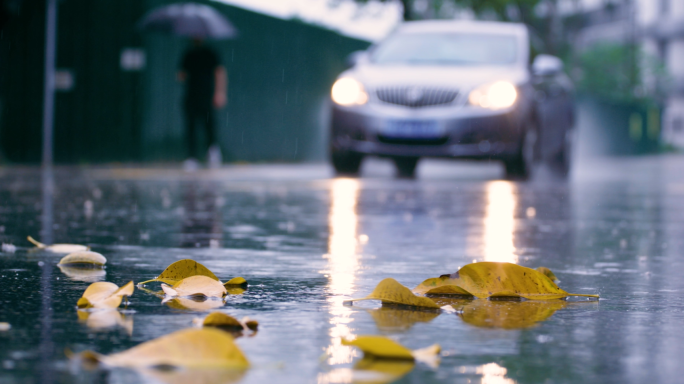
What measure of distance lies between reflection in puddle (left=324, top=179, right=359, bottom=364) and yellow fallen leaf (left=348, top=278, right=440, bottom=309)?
0.11m

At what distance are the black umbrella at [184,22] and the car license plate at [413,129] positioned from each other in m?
4.23

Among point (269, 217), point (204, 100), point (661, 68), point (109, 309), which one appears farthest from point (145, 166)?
point (661, 68)

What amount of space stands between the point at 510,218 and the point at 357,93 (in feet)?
15.9

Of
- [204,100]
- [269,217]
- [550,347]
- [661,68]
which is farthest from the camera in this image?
[661,68]

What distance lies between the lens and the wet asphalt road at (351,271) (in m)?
2.36

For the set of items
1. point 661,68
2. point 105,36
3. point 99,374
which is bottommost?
point 99,374

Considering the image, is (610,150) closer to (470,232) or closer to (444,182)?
(444,182)

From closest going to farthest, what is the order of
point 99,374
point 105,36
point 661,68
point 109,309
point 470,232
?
point 99,374, point 109,309, point 470,232, point 105,36, point 661,68

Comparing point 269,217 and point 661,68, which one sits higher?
point 661,68

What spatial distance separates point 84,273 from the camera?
12.8 feet

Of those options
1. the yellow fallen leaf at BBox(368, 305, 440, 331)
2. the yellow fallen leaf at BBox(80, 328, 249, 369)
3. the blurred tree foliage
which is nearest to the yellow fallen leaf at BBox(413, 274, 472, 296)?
the yellow fallen leaf at BBox(368, 305, 440, 331)

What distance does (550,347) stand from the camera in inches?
101

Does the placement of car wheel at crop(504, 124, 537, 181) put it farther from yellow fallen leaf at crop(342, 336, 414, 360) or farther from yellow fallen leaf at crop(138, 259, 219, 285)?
yellow fallen leaf at crop(342, 336, 414, 360)

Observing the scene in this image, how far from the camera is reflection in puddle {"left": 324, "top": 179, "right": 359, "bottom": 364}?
2508 mm
